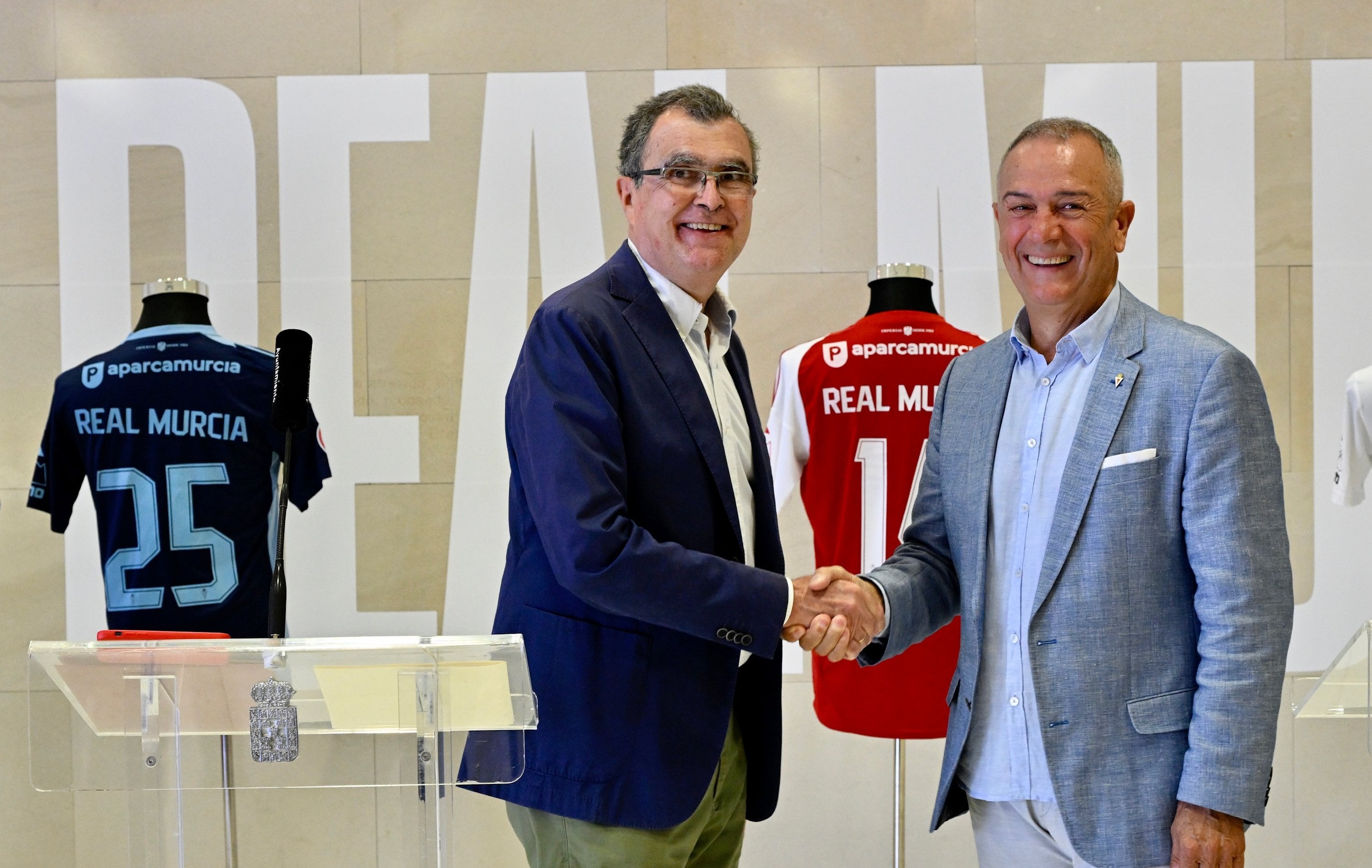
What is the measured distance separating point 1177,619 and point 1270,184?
265 centimetres

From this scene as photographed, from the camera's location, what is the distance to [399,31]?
3.86 meters

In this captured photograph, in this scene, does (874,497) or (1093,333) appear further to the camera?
(874,497)

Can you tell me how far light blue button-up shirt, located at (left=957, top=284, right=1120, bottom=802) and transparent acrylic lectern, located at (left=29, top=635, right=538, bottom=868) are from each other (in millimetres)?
728

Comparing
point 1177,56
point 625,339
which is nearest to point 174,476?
point 625,339

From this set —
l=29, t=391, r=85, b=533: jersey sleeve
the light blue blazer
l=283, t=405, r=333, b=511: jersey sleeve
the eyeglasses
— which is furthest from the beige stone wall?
the light blue blazer

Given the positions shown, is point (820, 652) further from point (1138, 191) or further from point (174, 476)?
point (1138, 191)

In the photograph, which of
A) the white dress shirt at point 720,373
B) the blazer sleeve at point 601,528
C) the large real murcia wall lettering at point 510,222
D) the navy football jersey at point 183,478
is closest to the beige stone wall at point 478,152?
the large real murcia wall lettering at point 510,222

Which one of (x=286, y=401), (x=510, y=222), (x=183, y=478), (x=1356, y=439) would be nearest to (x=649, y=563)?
(x=286, y=401)

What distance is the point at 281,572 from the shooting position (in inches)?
71.6

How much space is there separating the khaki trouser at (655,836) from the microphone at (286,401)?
50 cm

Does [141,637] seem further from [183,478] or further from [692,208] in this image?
[183,478]

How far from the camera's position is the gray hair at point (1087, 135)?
6.24 ft

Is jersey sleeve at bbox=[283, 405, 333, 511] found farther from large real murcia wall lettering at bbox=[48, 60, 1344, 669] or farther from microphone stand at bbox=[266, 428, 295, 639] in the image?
microphone stand at bbox=[266, 428, 295, 639]

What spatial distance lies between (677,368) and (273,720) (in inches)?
31.8
